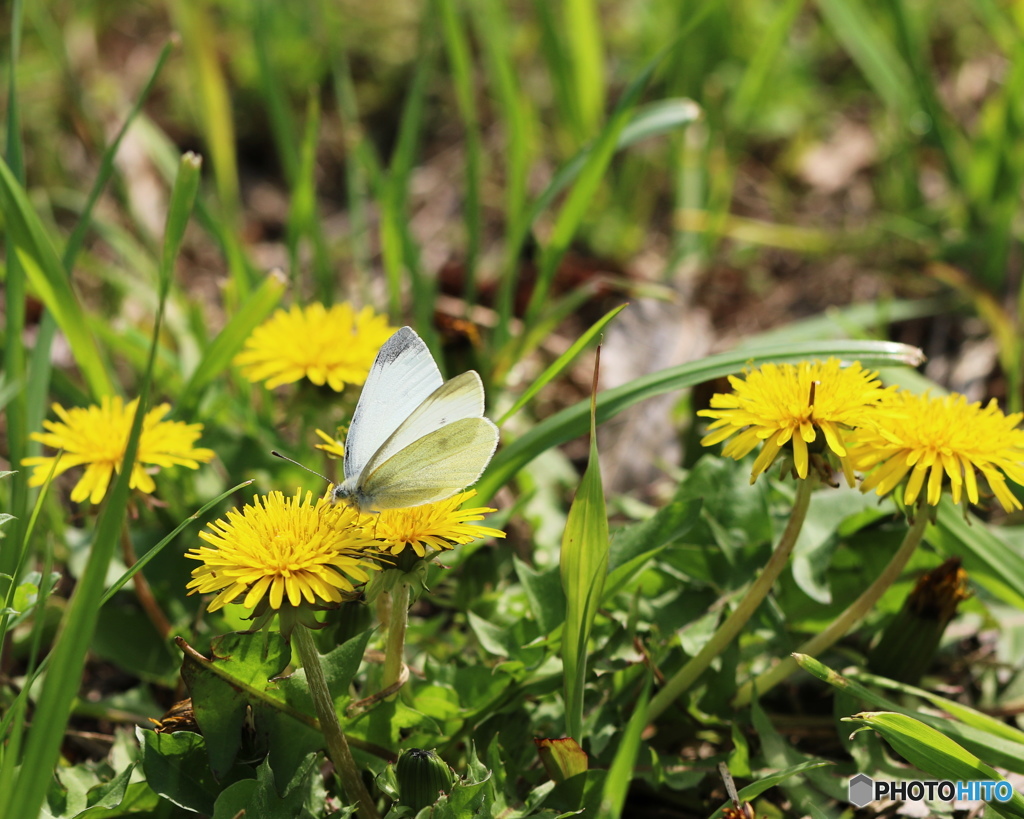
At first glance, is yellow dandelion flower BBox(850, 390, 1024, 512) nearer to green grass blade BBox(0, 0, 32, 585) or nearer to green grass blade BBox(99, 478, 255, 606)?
green grass blade BBox(99, 478, 255, 606)

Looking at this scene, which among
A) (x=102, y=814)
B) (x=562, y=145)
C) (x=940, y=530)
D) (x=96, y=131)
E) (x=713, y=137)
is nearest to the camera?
(x=102, y=814)

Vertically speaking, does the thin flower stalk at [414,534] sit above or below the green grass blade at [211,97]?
below

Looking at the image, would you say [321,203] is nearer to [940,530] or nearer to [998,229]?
[998,229]

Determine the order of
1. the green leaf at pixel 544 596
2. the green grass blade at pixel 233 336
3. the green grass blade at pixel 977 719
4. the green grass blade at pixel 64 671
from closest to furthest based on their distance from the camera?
the green grass blade at pixel 64 671
the green grass blade at pixel 977 719
the green leaf at pixel 544 596
the green grass blade at pixel 233 336

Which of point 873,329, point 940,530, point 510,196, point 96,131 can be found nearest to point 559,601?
point 940,530

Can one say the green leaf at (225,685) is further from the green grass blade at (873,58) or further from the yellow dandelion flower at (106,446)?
the green grass blade at (873,58)

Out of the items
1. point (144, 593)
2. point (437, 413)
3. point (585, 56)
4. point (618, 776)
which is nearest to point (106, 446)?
point (144, 593)

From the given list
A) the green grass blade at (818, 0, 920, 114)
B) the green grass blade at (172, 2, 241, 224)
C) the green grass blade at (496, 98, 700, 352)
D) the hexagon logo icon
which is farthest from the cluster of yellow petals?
the green grass blade at (172, 2, 241, 224)

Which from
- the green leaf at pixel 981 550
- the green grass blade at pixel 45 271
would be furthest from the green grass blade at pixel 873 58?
the green grass blade at pixel 45 271
